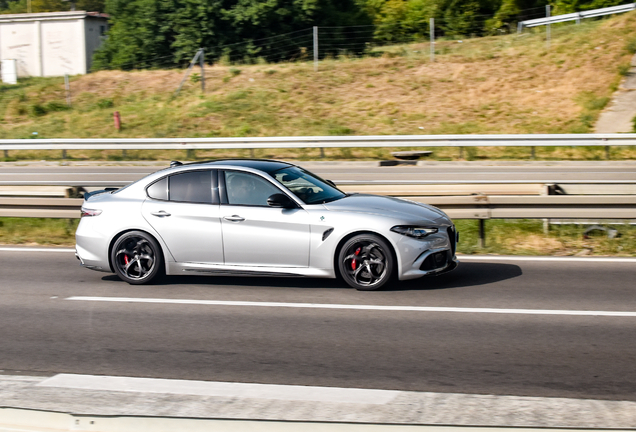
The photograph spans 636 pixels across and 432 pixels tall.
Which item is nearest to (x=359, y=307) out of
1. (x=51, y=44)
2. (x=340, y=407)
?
(x=340, y=407)

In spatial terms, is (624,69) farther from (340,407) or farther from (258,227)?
(340,407)

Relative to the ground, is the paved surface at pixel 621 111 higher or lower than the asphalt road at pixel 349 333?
higher

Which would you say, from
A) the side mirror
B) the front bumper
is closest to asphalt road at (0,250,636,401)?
the front bumper

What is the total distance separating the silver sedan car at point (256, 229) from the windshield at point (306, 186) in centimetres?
2

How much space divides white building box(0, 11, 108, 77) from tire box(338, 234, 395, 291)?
38.9 metres

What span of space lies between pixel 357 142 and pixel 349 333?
682 inches

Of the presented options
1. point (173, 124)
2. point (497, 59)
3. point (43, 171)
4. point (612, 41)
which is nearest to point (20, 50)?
point (173, 124)

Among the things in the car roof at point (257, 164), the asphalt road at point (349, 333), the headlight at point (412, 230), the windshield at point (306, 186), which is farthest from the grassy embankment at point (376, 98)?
the headlight at point (412, 230)

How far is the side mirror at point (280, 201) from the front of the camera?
8.07 meters

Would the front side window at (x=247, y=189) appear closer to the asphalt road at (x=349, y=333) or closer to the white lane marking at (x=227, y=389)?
the asphalt road at (x=349, y=333)

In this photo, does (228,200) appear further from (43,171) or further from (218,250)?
(43,171)

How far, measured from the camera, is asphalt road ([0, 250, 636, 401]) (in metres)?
5.39

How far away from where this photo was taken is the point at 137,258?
8609mm

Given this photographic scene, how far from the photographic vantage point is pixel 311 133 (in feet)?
90.0
